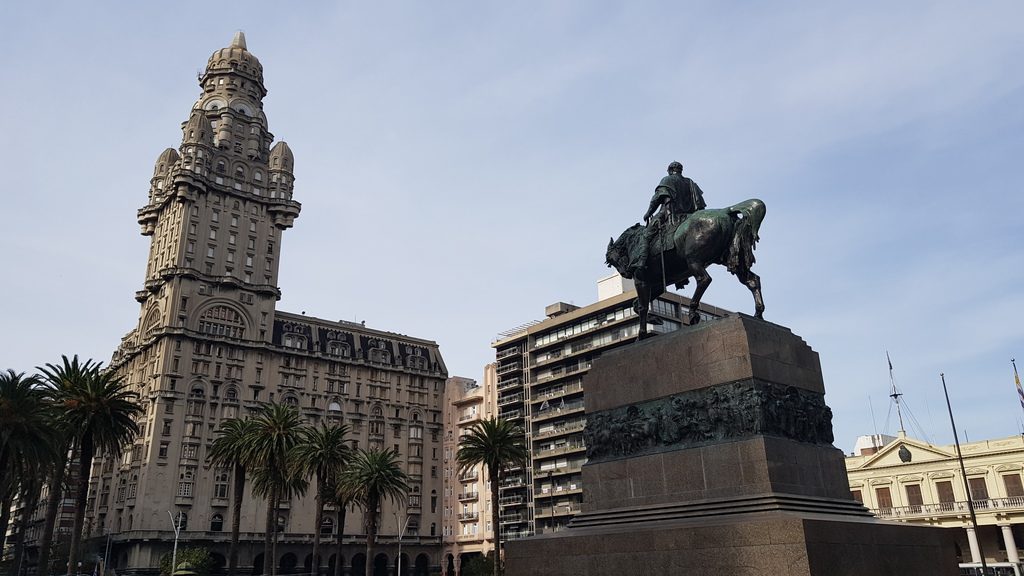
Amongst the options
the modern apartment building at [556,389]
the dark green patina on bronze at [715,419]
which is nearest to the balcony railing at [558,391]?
the modern apartment building at [556,389]

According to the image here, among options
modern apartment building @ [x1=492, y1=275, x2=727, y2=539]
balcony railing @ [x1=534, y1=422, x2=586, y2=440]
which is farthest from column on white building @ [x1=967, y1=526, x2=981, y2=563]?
balcony railing @ [x1=534, y1=422, x2=586, y2=440]

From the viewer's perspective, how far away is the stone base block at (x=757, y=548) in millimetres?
17195

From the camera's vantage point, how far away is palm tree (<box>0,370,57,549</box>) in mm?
40562

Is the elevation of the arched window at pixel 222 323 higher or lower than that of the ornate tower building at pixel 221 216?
lower

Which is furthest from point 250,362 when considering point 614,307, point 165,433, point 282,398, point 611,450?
point 611,450

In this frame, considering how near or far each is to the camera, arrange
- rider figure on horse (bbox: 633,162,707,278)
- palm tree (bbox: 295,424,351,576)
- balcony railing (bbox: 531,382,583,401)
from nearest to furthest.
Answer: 1. rider figure on horse (bbox: 633,162,707,278)
2. palm tree (bbox: 295,424,351,576)
3. balcony railing (bbox: 531,382,583,401)

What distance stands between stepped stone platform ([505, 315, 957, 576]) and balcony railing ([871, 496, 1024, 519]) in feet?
167

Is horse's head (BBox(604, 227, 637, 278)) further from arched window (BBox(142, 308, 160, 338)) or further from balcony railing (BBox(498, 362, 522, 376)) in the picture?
arched window (BBox(142, 308, 160, 338))

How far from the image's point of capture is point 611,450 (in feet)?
75.7

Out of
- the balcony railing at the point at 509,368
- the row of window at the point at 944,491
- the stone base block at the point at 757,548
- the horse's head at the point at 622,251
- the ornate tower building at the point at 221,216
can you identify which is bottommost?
the stone base block at the point at 757,548

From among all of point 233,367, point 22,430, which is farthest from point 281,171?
point 22,430

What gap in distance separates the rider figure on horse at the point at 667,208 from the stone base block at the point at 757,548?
348 inches

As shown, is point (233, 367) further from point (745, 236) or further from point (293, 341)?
point (745, 236)

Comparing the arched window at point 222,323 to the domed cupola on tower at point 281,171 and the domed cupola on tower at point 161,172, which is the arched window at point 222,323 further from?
the domed cupola on tower at point 161,172
